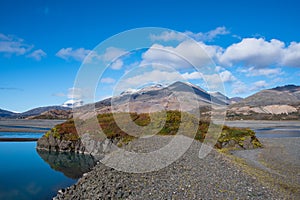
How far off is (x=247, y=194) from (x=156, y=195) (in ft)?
11.3

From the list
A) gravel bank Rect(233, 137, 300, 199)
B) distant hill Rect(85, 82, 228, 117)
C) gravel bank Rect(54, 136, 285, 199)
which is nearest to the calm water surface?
gravel bank Rect(54, 136, 285, 199)

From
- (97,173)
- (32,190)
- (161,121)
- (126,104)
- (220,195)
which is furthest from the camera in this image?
(126,104)

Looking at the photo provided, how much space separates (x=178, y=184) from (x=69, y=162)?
1641 centimetres

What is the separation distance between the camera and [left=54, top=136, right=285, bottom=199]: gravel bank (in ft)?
35.2

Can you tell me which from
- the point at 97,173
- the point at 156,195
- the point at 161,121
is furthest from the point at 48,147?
the point at 156,195

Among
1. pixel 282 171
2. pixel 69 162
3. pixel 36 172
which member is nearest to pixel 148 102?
pixel 69 162

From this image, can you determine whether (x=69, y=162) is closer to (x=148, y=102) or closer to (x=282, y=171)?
(x=282, y=171)

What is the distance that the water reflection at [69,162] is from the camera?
834 inches

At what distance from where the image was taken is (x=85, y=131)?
111 ft

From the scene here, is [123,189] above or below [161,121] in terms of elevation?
below

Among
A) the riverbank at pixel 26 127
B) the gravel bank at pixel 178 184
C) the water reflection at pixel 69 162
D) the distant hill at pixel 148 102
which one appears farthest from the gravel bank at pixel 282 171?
the riverbank at pixel 26 127

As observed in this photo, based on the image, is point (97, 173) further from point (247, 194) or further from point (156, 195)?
point (247, 194)

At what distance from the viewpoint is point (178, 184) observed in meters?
11.6

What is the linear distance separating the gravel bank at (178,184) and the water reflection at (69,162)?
22.9 ft
